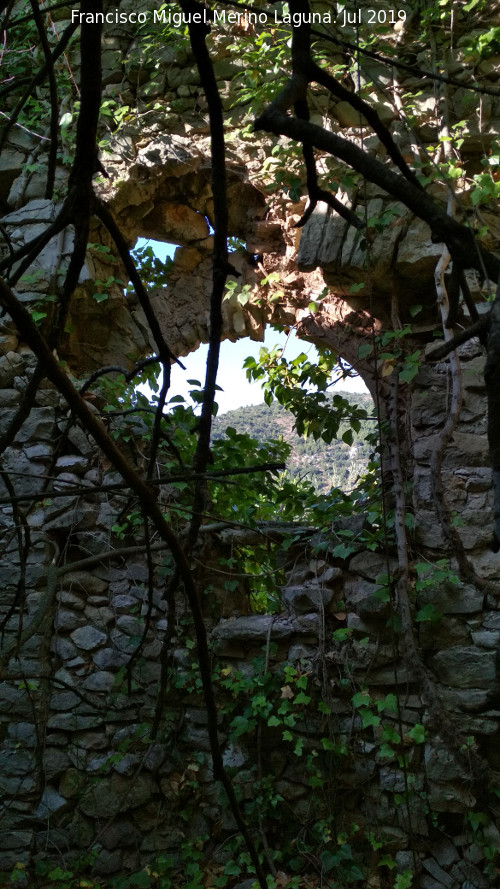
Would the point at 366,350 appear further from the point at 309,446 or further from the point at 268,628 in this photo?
the point at 309,446

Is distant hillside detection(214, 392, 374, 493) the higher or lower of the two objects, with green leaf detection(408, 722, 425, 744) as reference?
higher

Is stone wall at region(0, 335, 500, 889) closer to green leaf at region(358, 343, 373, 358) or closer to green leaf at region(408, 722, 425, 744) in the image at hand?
green leaf at region(408, 722, 425, 744)

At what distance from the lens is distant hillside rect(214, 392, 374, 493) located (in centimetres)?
955

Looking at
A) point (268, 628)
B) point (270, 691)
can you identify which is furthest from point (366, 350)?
point (270, 691)

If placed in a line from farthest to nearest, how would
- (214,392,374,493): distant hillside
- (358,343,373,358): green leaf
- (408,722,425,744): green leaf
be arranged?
(214,392,374,493): distant hillside
(358,343,373,358): green leaf
(408,722,425,744): green leaf

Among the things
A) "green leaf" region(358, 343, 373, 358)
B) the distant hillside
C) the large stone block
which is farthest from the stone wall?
the distant hillside

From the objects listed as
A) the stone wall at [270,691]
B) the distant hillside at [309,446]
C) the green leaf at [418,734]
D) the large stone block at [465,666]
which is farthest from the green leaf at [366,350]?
the distant hillside at [309,446]

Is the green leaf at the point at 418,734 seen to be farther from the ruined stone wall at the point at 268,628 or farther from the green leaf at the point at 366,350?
the green leaf at the point at 366,350

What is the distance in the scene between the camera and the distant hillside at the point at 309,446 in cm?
955

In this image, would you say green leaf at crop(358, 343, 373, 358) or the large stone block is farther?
green leaf at crop(358, 343, 373, 358)

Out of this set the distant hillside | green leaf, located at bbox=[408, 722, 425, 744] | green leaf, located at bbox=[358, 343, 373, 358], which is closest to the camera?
green leaf, located at bbox=[408, 722, 425, 744]

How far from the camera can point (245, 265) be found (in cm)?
381

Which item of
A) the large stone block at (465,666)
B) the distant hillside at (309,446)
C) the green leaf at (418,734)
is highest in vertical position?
the distant hillside at (309,446)

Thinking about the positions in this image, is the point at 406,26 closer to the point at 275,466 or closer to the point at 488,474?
the point at 488,474
